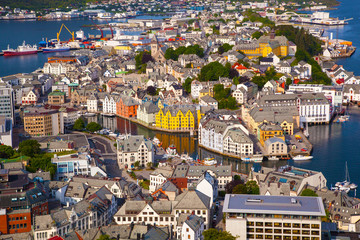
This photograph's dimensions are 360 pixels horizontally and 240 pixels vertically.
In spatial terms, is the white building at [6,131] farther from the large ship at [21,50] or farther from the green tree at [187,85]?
the large ship at [21,50]

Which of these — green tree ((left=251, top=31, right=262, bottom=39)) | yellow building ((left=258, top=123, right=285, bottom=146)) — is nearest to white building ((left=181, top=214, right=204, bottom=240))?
yellow building ((left=258, top=123, right=285, bottom=146))

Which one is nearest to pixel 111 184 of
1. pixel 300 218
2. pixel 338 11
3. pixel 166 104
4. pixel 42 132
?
pixel 300 218

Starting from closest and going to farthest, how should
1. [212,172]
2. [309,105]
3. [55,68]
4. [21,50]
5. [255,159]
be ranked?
[212,172]
[255,159]
[309,105]
[55,68]
[21,50]

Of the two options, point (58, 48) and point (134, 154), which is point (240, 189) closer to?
point (134, 154)

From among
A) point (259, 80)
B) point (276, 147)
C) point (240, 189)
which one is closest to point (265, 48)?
point (259, 80)

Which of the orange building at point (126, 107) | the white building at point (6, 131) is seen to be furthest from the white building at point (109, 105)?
the white building at point (6, 131)

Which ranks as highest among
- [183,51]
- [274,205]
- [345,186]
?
[183,51]
